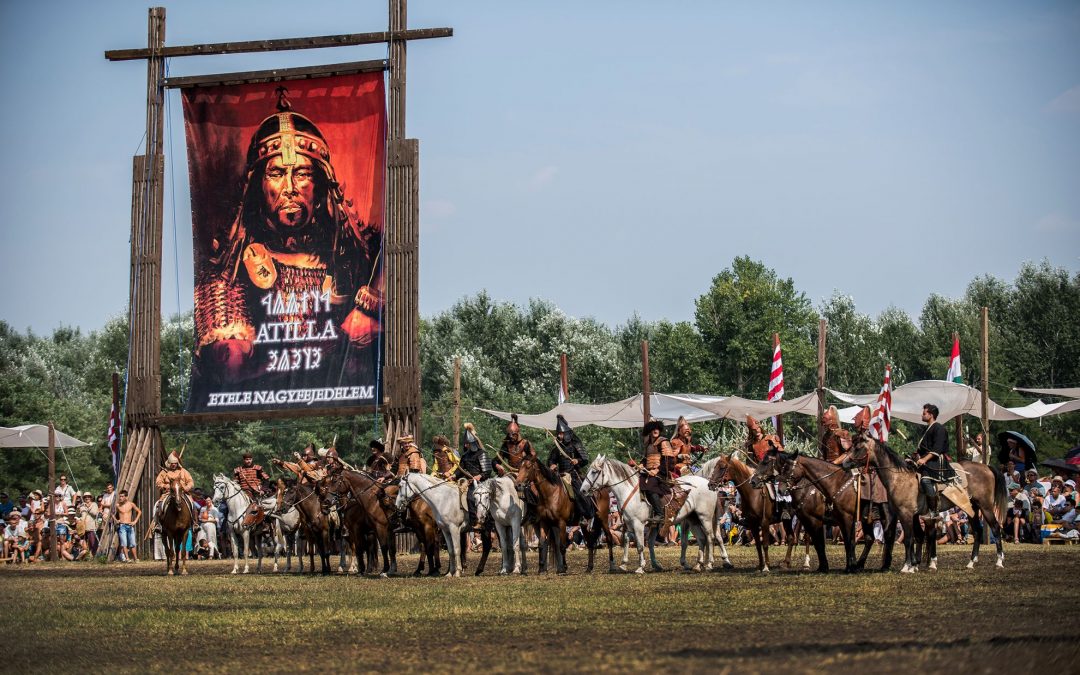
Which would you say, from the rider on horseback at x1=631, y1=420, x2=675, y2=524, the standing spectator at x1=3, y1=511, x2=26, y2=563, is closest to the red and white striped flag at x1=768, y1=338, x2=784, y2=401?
the rider on horseback at x1=631, y1=420, x2=675, y2=524

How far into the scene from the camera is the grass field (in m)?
10.8

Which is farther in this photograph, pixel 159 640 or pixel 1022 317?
pixel 1022 317

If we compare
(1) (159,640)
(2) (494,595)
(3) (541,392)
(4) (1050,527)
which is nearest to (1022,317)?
(3) (541,392)

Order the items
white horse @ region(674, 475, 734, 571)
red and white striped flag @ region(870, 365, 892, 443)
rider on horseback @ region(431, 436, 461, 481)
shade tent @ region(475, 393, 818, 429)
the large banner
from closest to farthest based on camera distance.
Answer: white horse @ region(674, 475, 734, 571), rider on horseback @ region(431, 436, 461, 481), red and white striped flag @ region(870, 365, 892, 443), the large banner, shade tent @ region(475, 393, 818, 429)

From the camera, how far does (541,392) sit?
78062 mm

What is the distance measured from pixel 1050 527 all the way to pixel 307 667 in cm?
2388

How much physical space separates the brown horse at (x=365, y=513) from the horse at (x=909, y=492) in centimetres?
880

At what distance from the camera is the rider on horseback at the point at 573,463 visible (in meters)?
23.0

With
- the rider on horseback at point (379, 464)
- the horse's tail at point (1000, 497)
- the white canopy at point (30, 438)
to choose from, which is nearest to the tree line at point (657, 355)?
the white canopy at point (30, 438)

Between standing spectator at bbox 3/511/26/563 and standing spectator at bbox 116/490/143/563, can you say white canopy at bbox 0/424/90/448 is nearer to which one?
standing spectator at bbox 3/511/26/563

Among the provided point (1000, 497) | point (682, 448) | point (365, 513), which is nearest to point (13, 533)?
point (365, 513)

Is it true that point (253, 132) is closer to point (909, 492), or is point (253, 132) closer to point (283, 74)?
point (283, 74)

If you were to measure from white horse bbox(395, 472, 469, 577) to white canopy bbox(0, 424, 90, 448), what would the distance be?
2074 cm

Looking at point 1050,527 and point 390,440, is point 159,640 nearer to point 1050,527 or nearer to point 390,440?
point 390,440
